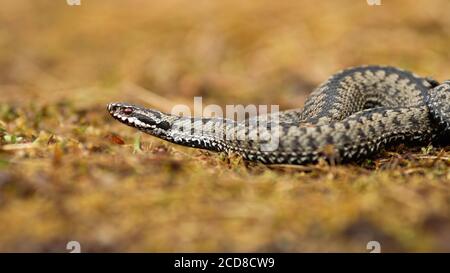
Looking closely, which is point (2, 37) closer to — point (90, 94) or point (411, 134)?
point (90, 94)

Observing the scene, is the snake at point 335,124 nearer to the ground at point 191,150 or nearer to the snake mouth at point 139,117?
the snake mouth at point 139,117

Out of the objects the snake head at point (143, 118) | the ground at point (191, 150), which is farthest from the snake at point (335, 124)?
the ground at point (191, 150)

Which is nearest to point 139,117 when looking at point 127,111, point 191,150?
point 127,111

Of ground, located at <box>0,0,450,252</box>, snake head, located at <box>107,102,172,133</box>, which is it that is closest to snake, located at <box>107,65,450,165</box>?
snake head, located at <box>107,102,172,133</box>

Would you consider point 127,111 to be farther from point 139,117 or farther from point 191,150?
point 191,150

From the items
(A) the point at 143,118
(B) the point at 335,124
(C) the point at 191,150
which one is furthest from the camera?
(C) the point at 191,150

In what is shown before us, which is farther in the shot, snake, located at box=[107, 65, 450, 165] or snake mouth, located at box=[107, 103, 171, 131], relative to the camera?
snake mouth, located at box=[107, 103, 171, 131]

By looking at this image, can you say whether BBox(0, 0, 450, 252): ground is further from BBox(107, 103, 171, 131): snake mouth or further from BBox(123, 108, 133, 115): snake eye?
BBox(123, 108, 133, 115): snake eye
